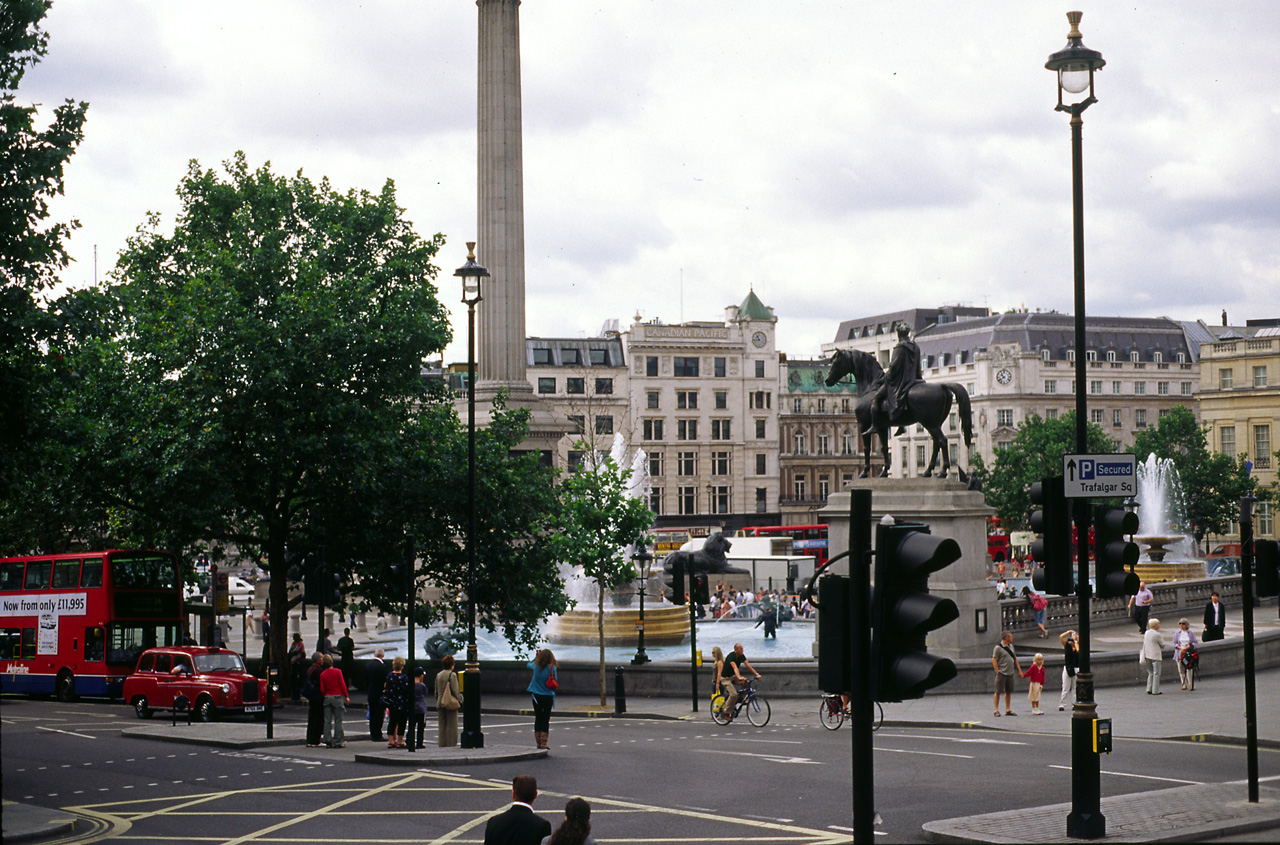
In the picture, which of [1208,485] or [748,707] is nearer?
[748,707]

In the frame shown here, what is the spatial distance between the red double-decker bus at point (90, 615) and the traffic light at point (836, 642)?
3097 centimetres

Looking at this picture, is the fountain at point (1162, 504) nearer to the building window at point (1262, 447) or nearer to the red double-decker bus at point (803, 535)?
the building window at point (1262, 447)

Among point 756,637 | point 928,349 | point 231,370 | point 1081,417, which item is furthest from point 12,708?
point 928,349

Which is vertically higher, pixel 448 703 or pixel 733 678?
pixel 448 703

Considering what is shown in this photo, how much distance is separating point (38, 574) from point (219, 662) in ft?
32.0

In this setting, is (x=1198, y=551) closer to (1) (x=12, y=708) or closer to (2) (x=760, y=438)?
(2) (x=760, y=438)

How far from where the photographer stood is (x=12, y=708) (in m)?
34.9

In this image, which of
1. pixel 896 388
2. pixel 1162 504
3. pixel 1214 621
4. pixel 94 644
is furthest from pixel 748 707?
pixel 1162 504

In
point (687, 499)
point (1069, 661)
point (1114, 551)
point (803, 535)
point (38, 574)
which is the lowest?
point (1069, 661)

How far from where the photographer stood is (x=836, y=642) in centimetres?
768

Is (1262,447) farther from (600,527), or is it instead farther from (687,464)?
(600,527)

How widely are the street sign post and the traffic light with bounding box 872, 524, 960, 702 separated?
6.09 m

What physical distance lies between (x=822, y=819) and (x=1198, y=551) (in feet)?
286

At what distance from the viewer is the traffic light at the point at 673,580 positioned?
33688 mm
